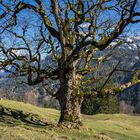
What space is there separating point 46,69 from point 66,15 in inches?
166

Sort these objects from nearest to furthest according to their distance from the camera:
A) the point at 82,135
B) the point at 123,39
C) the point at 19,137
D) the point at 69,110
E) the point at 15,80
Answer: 1. the point at 19,137
2. the point at 82,135
3. the point at 69,110
4. the point at 123,39
5. the point at 15,80

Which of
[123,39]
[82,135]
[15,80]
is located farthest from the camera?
[15,80]

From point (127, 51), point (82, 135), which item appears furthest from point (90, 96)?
point (127, 51)

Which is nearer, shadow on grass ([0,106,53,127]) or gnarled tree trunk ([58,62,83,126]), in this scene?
gnarled tree trunk ([58,62,83,126])

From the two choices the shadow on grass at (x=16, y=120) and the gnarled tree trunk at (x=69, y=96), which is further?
the shadow on grass at (x=16, y=120)

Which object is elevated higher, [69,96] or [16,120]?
[69,96]

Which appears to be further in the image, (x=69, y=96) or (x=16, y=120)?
(x=16, y=120)

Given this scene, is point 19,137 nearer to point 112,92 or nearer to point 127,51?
point 112,92

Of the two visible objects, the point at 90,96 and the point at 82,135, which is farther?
the point at 90,96

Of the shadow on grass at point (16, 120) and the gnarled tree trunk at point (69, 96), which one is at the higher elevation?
the gnarled tree trunk at point (69, 96)

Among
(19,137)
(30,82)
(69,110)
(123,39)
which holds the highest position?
(123,39)

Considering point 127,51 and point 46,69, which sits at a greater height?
point 127,51

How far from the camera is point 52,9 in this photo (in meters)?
23.2

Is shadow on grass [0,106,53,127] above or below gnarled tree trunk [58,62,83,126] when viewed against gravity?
below
